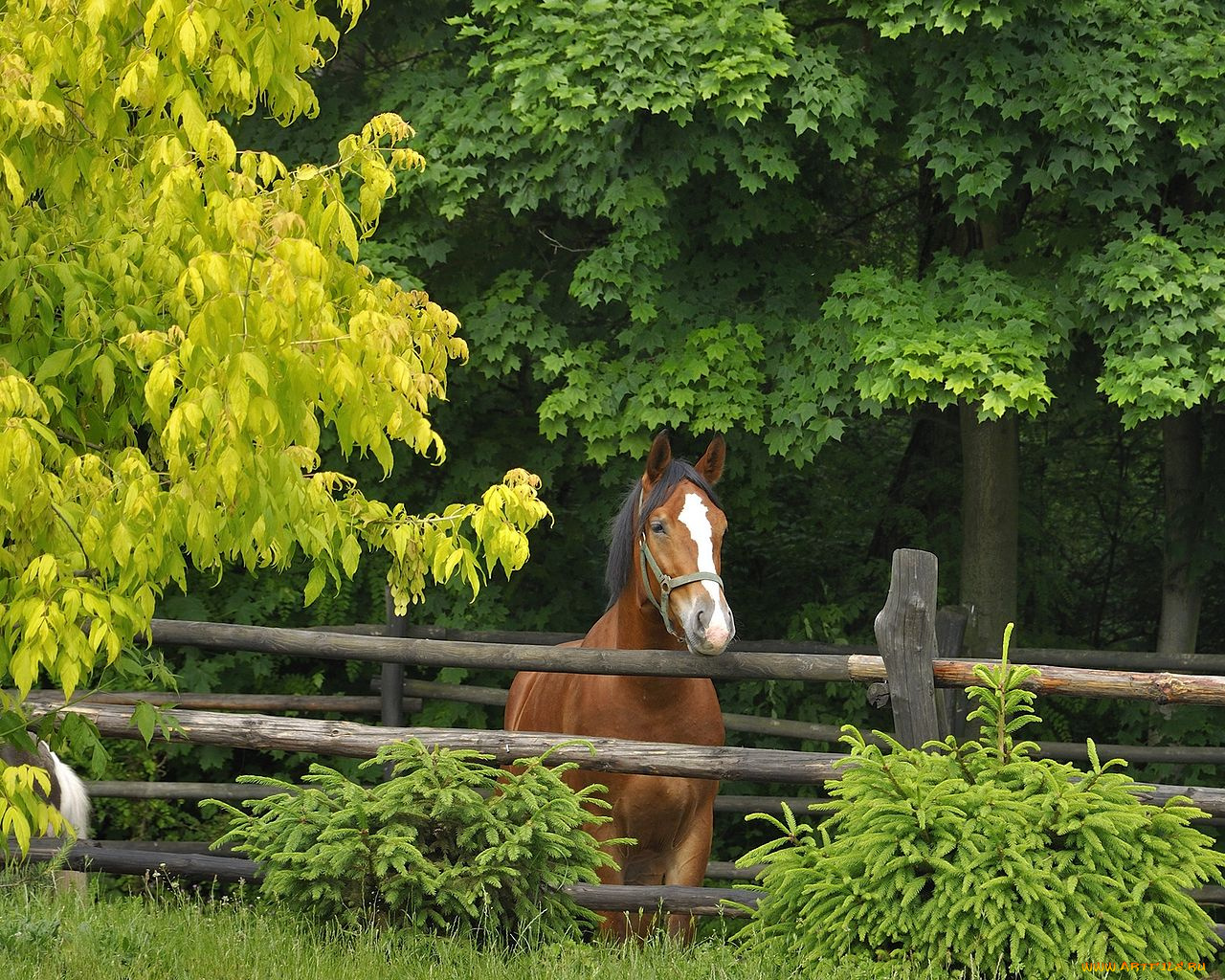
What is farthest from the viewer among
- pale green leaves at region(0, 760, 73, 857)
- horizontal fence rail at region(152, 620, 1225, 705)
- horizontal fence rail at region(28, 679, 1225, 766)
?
horizontal fence rail at region(28, 679, 1225, 766)

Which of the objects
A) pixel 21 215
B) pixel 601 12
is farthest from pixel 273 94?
pixel 601 12

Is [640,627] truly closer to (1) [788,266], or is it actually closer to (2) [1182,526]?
(1) [788,266]

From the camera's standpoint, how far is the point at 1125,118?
8.37 metres

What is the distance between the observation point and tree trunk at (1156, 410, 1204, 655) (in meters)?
10.7

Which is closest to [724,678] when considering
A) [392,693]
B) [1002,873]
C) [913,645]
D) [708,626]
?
[708,626]

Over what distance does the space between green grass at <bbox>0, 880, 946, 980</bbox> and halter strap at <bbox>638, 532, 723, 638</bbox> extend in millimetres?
1458

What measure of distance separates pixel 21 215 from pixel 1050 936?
13.1 ft

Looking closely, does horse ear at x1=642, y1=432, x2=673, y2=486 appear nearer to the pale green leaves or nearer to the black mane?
the black mane

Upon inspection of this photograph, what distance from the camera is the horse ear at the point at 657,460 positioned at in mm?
6164

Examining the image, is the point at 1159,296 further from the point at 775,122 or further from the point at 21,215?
the point at 21,215

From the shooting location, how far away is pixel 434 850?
4.97 meters

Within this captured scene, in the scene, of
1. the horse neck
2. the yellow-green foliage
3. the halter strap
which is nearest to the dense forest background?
the horse neck

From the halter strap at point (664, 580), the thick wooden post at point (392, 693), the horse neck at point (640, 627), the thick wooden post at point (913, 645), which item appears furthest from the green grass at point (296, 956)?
the thick wooden post at point (392, 693)

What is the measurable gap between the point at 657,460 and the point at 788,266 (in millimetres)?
4389
